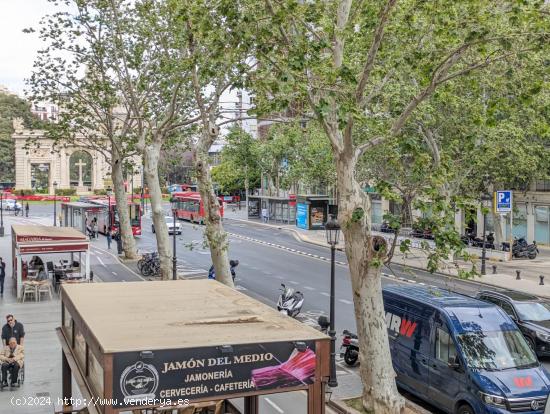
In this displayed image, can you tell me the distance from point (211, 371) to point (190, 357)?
9.9 inches

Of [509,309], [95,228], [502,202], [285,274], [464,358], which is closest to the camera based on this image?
[464,358]

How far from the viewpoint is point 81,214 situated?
161ft

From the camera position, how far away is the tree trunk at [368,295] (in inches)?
489

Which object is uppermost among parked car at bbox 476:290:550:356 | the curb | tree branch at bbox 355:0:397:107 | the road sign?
tree branch at bbox 355:0:397:107

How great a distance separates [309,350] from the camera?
6.77m

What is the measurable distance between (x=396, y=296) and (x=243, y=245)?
3010 cm

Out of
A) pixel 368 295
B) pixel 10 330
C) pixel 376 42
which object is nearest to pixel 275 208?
pixel 10 330

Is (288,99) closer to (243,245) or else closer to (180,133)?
(180,133)

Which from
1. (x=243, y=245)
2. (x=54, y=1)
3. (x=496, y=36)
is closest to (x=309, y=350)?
(x=496, y=36)

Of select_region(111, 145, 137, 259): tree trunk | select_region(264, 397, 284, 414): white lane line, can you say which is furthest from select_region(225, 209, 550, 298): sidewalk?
select_region(111, 145, 137, 259): tree trunk

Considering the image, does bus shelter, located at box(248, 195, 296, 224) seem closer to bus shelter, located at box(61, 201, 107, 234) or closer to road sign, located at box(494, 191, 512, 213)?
bus shelter, located at box(61, 201, 107, 234)

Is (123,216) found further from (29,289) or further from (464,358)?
(464,358)

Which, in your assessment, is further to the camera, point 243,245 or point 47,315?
point 243,245

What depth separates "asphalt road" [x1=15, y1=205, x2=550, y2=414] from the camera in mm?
15528
